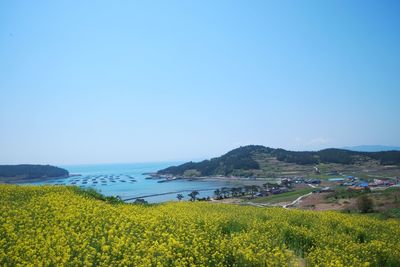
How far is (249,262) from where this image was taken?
9359 mm

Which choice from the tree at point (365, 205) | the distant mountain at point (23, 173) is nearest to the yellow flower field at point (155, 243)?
the tree at point (365, 205)

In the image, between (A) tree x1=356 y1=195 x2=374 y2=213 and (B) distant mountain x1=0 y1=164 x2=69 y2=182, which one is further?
(B) distant mountain x1=0 y1=164 x2=69 y2=182

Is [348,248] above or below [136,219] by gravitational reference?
below

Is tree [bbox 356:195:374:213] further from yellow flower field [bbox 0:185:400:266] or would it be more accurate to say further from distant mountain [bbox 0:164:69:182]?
distant mountain [bbox 0:164:69:182]

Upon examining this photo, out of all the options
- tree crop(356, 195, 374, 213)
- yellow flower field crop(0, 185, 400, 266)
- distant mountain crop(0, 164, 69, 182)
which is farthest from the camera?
distant mountain crop(0, 164, 69, 182)

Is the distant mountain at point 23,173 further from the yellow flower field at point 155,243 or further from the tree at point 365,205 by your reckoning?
the yellow flower field at point 155,243

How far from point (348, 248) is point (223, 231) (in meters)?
5.86

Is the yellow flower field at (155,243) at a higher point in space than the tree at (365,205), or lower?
higher

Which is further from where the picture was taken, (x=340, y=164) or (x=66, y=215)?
(x=340, y=164)

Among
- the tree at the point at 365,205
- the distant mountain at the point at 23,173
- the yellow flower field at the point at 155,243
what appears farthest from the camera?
the distant mountain at the point at 23,173

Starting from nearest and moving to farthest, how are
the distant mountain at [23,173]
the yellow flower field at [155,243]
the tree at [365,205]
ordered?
the yellow flower field at [155,243] → the tree at [365,205] → the distant mountain at [23,173]

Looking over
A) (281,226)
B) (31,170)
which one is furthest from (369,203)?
(31,170)

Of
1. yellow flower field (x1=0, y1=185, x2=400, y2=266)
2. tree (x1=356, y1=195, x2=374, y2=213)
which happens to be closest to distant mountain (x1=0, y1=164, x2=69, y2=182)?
tree (x1=356, y1=195, x2=374, y2=213)

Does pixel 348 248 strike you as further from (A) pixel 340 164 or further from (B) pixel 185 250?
(A) pixel 340 164
